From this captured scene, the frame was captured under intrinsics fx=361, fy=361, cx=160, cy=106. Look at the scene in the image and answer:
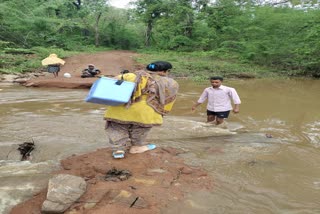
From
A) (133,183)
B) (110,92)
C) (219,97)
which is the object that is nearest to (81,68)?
(219,97)

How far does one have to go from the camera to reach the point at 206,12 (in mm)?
26016

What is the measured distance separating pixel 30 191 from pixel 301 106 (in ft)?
29.0

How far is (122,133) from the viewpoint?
443 cm

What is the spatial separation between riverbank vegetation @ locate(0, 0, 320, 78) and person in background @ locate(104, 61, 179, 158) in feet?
38.7

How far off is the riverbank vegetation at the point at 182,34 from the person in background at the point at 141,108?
11792mm

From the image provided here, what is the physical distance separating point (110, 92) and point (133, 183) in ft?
3.36

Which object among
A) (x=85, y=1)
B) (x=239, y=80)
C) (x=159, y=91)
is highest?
(x=85, y=1)

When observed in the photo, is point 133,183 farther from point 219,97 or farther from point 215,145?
point 219,97

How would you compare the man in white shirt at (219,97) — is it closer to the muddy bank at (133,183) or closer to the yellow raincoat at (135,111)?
the muddy bank at (133,183)

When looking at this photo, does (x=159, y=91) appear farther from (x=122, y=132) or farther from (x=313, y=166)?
(x=313, y=166)

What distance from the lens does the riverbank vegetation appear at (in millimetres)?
18422

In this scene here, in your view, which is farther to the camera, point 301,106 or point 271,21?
point 271,21

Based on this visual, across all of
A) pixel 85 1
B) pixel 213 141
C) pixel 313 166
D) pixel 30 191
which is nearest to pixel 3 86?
pixel 213 141

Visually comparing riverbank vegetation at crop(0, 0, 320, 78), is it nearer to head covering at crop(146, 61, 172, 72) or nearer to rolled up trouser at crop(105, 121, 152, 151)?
rolled up trouser at crop(105, 121, 152, 151)
